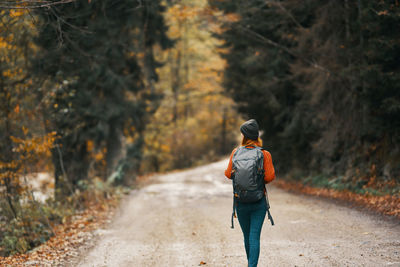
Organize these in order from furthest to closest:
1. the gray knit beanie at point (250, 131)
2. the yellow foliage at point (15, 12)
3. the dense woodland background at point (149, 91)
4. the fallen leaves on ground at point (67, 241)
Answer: the dense woodland background at point (149, 91), the yellow foliage at point (15, 12), the fallen leaves on ground at point (67, 241), the gray knit beanie at point (250, 131)

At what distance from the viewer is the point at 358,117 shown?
12.7m

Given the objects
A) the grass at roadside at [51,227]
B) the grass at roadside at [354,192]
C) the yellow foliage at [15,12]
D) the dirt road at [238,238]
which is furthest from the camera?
the grass at roadside at [354,192]

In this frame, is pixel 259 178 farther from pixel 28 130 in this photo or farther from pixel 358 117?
pixel 358 117

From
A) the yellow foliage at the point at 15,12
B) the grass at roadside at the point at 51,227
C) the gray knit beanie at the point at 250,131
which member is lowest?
the grass at roadside at the point at 51,227

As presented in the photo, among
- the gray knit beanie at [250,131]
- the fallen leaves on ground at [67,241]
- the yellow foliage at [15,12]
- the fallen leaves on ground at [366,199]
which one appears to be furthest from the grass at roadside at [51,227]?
the fallen leaves on ground at [366,199]

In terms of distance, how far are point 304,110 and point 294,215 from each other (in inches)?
277

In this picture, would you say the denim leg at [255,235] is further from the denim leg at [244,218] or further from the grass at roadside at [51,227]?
the grass at roadside at [51,227]

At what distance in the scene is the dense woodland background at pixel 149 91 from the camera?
405 inches

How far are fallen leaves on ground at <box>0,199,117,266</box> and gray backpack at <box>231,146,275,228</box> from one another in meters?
3.98

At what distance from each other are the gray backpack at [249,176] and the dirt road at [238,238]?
72.5 inches

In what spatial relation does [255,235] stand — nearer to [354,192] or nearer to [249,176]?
[249,176]

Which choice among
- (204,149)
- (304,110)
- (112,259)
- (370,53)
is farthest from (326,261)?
(204,149)

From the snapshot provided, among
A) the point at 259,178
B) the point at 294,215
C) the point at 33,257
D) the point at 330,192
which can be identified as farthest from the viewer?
the point at 330,192

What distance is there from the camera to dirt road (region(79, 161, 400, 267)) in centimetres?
632
